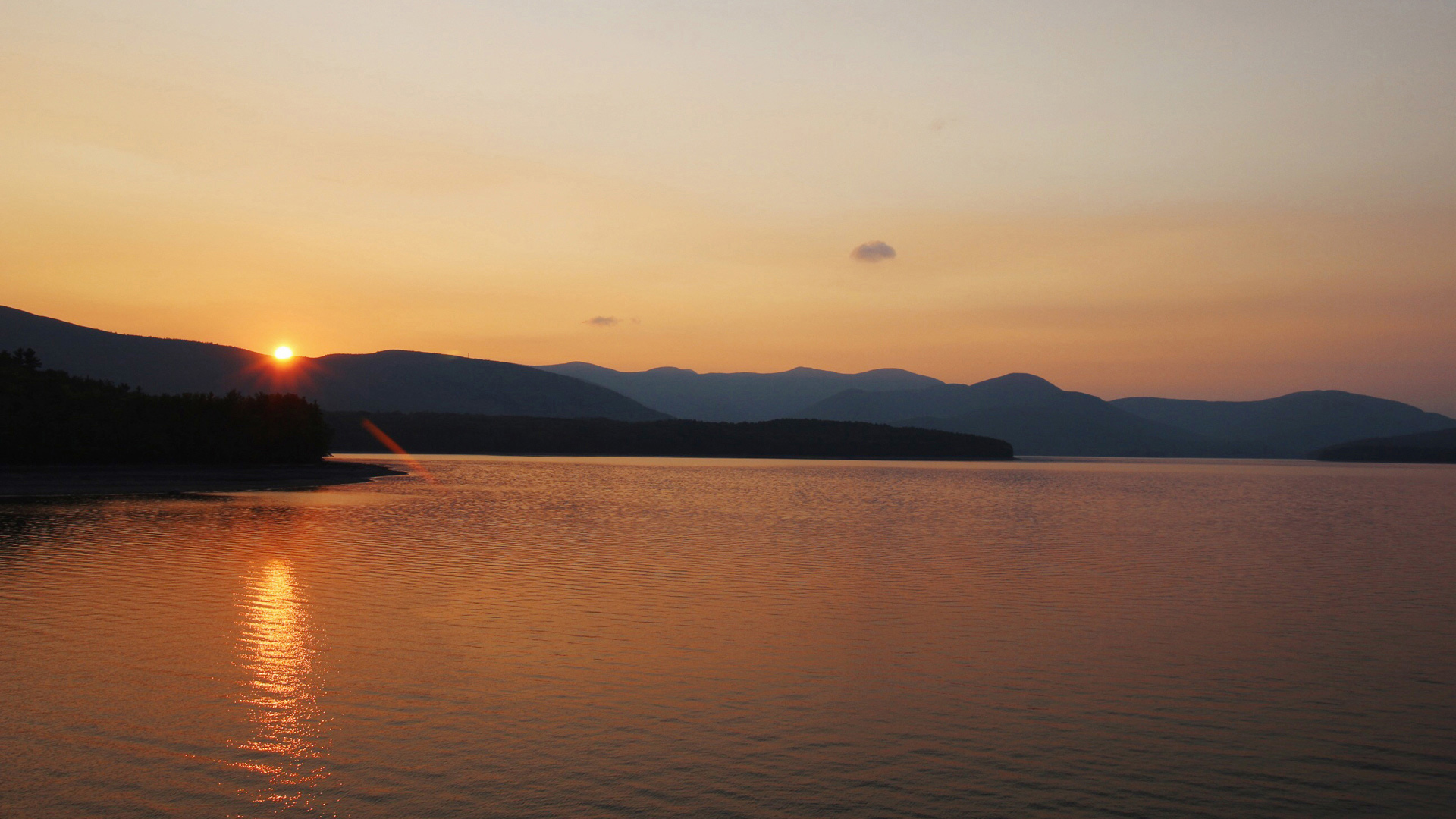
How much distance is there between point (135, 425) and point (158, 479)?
10.0 metres

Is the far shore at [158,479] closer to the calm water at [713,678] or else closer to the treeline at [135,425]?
the treeline at [135,425]

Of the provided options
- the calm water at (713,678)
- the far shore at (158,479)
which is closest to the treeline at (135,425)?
the far shore at (158,479)

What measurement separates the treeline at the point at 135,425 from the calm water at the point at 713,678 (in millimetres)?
48480

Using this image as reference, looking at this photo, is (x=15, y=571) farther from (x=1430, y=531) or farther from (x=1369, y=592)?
(x=1430, y=531)

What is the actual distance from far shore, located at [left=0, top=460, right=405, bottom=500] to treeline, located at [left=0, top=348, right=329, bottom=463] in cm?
117

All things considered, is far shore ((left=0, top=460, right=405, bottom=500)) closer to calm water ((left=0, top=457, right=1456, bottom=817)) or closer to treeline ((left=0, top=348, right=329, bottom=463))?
treeline ((left=0, top=348, right=329, bottom=463))

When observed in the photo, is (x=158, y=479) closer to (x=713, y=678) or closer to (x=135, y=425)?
(x=135, y=425)

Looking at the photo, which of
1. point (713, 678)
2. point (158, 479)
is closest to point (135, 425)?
point (158, 479)

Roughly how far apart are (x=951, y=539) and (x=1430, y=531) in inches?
1291

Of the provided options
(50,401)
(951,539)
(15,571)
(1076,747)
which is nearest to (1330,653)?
(1076,747)

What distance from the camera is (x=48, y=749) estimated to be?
15.1 meters

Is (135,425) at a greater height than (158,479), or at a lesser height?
greater

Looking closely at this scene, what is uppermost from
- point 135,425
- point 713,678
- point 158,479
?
point 135,425

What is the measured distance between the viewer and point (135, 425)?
9775 cm
